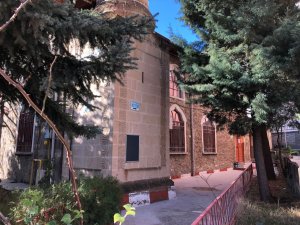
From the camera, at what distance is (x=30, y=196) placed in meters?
3.46

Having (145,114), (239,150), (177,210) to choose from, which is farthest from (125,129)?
(239,150)

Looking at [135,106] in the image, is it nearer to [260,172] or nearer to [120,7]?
[120,7]

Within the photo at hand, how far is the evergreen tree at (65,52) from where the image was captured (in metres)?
4.50

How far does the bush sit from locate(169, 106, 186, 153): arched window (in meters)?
9.05

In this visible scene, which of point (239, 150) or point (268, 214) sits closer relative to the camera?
point (268, 214)

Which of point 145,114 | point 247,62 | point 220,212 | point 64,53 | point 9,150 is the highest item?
point 247,62

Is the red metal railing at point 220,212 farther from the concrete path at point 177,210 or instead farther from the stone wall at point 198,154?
the stone wall at point 198,154

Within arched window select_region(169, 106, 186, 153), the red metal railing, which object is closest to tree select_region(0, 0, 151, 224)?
the red metal railing

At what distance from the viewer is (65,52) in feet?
18.3

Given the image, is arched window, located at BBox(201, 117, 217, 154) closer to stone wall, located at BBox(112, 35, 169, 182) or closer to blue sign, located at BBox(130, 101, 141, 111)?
stone wall, located at BBox(112, 35, 169, 182)

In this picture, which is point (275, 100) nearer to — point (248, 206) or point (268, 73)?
point (268, 73)

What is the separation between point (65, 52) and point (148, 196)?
14.5ft

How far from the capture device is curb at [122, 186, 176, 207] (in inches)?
291

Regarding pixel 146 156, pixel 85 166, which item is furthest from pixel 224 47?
pixel 85 166
